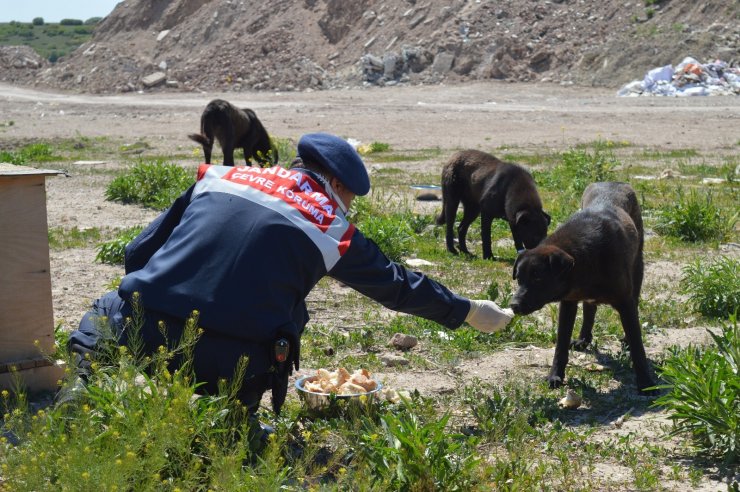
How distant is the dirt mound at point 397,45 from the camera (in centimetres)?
3753

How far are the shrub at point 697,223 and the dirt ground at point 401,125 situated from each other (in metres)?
1.15

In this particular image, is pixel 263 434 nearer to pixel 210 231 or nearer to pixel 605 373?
pixel 210 231

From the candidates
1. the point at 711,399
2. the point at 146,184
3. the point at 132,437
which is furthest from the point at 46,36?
the point at 132,437

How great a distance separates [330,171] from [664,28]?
36.1 meters

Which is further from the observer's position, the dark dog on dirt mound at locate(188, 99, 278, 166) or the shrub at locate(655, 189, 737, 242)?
the dark dog on dirt mound at locate(188, 99, 278, 166)

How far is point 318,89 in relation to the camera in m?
41.2

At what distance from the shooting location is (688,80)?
3328 cm

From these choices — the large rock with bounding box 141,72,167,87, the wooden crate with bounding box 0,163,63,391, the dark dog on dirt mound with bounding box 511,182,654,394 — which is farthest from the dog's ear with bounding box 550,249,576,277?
the large rock with bounding box 141,72,167,87

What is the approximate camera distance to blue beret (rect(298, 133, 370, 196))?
4.75 metres

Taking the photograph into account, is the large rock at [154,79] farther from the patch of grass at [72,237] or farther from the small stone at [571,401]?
the small stone at [571,401]

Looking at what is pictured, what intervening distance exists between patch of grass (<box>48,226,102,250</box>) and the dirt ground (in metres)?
0.29

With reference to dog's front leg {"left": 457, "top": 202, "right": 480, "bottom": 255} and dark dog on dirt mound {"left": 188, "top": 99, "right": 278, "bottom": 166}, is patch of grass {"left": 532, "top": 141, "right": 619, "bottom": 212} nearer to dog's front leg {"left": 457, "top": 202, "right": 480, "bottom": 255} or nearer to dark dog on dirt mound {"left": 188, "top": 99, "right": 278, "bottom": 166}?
dog's front leg {"left": 457, "top": 202, "right": 480, "bottom": 255}

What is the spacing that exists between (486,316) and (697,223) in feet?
19.0

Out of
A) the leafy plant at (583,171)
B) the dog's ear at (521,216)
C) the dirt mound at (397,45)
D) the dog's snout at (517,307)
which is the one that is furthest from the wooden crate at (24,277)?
the dirt mound at (397,45)
